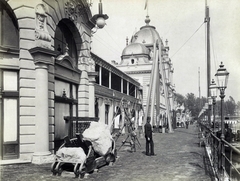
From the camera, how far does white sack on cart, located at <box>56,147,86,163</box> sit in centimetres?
777

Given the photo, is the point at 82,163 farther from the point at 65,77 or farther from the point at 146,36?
the point at 146,36

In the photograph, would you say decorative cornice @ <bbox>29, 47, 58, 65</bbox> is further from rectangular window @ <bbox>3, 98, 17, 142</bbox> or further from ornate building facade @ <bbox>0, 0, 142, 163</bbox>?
rectangular window @ <bbox>3, 98, 17, 142</bbox>

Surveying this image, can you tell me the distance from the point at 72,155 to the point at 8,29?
565 cm

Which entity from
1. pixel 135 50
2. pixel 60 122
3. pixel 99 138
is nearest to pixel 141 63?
pixel 135 50

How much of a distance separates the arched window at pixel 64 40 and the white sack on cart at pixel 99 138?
5048mm

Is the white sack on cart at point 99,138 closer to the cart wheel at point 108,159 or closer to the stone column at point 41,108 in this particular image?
the cart wheel at point 108,159

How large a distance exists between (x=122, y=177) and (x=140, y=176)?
54 cm

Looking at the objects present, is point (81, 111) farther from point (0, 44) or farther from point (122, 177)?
point (122, 177)

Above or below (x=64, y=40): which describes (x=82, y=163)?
below

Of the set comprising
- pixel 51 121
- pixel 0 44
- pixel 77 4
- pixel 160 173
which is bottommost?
pixel 160 173

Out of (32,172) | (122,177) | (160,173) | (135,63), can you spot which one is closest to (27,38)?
(32,172)

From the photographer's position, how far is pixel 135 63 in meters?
55.6

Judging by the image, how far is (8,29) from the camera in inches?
399

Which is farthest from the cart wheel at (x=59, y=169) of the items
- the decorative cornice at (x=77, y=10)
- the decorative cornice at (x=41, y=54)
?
the decorative cornice at (x=77, y=10)
